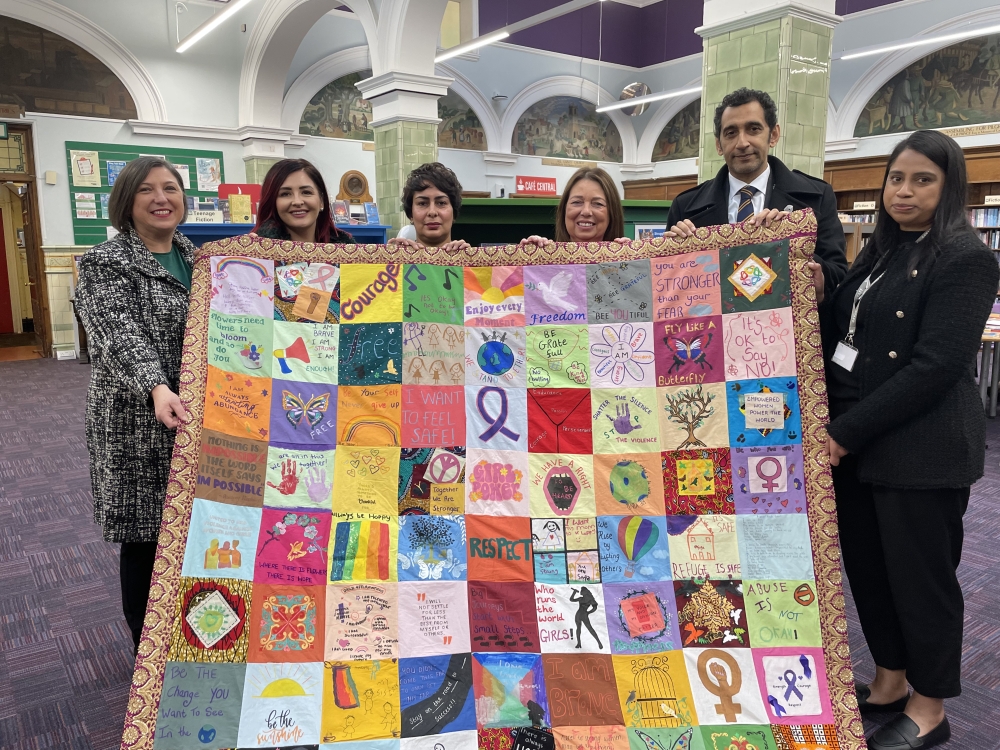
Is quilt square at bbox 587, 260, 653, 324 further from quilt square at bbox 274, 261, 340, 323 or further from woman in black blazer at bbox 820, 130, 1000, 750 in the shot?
quilt square at bbox 274, 261, 340, 323

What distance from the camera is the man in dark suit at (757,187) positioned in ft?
6.86

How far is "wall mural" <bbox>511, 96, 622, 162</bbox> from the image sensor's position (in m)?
14.2

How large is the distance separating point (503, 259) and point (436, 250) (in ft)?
0.70

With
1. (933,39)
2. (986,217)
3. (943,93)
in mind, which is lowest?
(986,217)

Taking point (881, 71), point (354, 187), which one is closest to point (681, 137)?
point (881, 71)

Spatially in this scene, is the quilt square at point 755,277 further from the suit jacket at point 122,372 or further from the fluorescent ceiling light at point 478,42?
the fluorescent ceiling light at point 478,42

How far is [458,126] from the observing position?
43.5 feet

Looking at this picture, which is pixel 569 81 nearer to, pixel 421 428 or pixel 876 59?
pixel 876 59

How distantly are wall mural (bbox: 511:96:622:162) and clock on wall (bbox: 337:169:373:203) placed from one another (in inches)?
136

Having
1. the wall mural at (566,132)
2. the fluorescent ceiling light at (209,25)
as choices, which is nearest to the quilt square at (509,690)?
the fluorescent ceiling light at (209,25)

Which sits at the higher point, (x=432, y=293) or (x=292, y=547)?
(x=432, y=293)

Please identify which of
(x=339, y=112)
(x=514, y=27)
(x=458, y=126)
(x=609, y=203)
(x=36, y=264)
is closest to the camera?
(x=609, y=203)

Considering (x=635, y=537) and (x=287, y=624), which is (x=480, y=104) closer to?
(x=635, y=537)

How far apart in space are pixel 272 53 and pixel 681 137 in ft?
28.6
